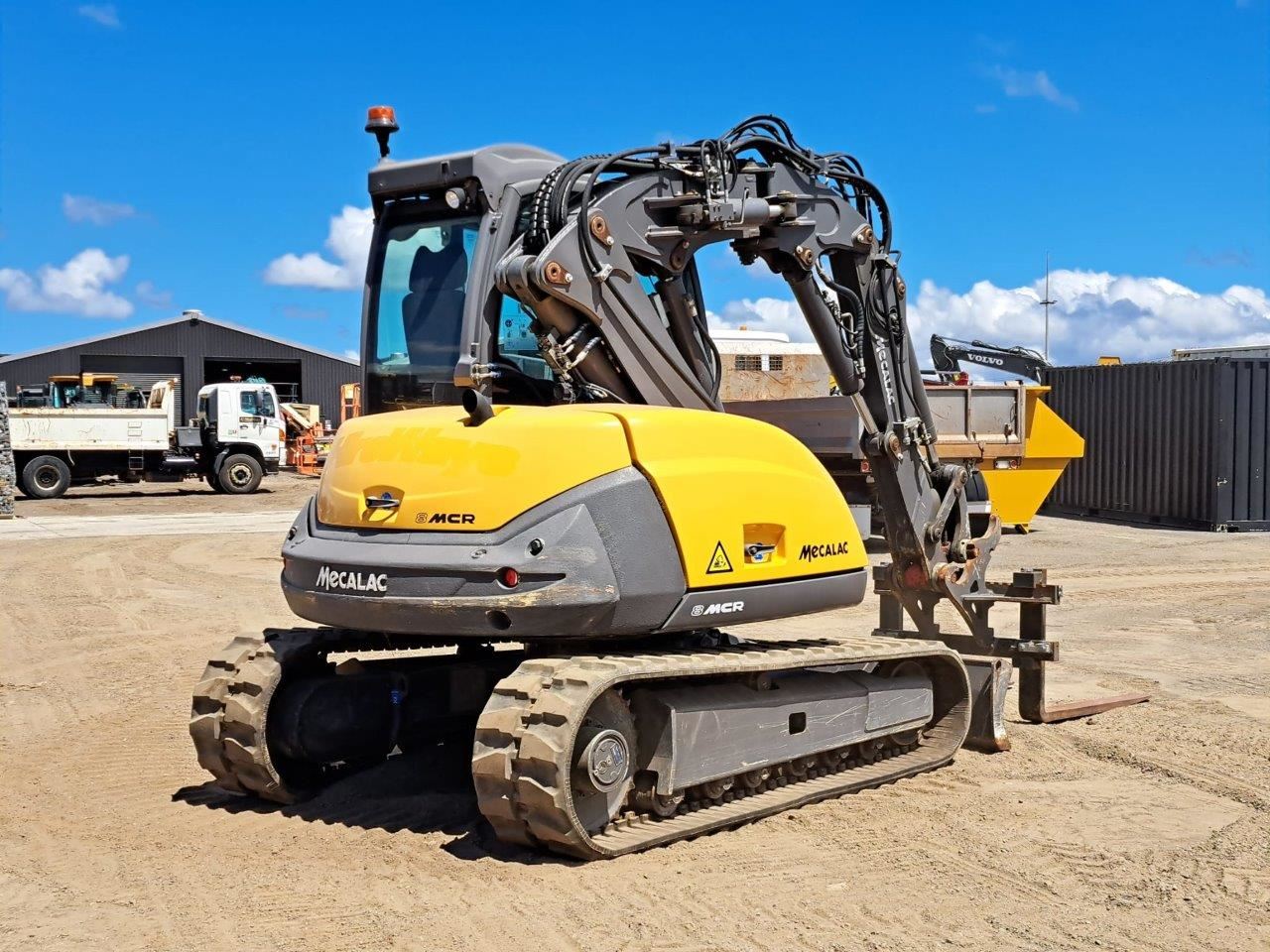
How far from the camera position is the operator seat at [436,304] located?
21.5 ft

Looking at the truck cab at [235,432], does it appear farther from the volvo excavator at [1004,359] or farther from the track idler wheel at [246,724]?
the track idler wheel at [246,724]

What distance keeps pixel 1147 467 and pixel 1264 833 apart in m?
19.0

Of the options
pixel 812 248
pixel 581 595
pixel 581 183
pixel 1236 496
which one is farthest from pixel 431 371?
pixel 1236 496

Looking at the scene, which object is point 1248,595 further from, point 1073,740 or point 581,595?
point 581,595

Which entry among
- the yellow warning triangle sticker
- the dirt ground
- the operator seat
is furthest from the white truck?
the yellow warning triangle sticker

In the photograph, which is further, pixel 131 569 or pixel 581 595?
pixel 131 569

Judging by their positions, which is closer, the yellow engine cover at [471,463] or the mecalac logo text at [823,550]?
the yellow engine cover at [471,463]

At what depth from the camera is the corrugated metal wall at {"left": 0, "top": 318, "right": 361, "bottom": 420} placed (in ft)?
159

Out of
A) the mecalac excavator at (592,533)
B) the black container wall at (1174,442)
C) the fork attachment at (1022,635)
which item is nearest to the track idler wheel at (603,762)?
the mecalac excavator at (592,533)

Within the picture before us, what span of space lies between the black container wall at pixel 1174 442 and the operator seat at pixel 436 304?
19020 mm

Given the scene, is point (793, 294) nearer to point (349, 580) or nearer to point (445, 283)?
point (445, 283)

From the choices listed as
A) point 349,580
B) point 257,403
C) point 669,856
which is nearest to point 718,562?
point 669,856

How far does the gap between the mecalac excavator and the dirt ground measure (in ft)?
0.89

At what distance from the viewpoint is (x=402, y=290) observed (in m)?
6.78
